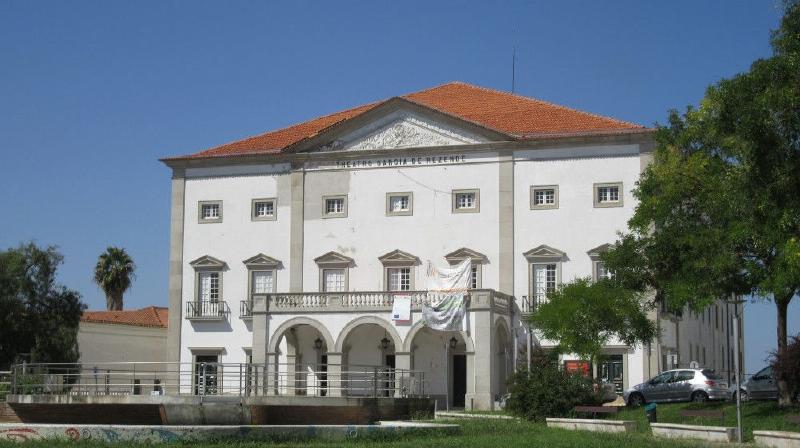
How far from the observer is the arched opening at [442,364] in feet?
136

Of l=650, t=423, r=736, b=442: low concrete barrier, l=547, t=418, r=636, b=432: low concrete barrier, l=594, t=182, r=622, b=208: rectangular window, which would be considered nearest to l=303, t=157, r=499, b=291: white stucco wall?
l=594, t=182, r=622, b=208: rectangular window

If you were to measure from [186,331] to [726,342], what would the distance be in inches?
1096

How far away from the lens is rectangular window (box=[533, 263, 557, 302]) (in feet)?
136

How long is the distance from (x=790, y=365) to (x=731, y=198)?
412 cm

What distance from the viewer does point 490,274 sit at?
4225 centimetres

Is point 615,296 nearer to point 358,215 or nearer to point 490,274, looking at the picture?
point 490,274

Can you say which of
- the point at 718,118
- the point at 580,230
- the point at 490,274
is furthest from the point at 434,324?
the point at 718,118

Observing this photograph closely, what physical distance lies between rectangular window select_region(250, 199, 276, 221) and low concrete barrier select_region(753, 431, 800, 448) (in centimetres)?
2699

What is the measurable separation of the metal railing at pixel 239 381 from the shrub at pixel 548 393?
4951 millimetres

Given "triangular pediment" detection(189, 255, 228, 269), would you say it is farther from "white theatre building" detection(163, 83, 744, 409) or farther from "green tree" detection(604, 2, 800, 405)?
"green tree" detection(604, 2, 800, 405)

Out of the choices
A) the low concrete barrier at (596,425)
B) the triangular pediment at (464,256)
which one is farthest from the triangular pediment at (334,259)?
the low concrete barrier at (596,425)

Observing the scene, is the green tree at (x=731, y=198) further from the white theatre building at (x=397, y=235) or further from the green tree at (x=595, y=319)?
the white theatre building at (x=397, y=235)

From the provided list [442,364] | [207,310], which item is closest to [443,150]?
[442,364]

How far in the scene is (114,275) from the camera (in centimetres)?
6762
